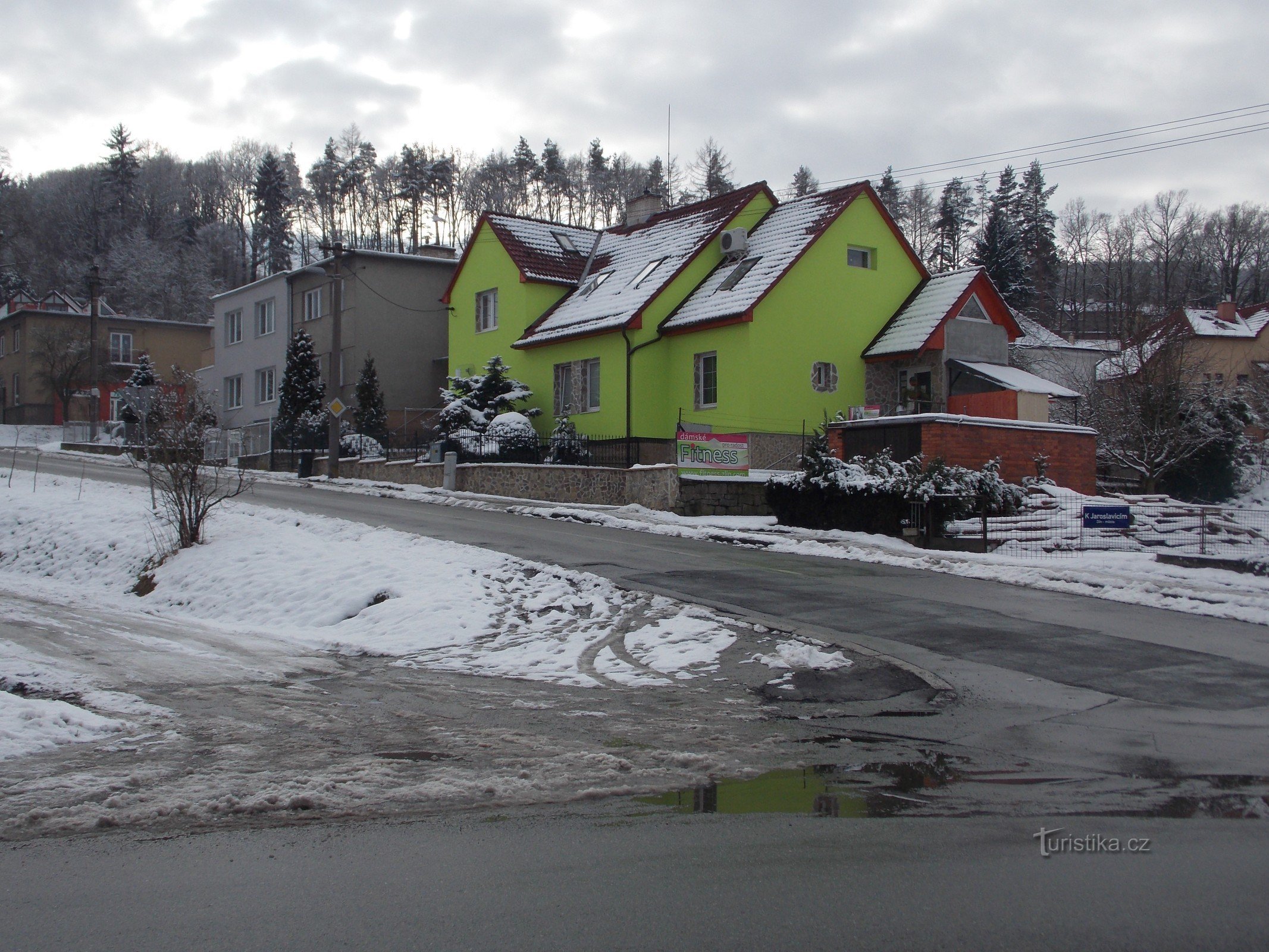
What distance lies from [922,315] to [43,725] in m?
27.7

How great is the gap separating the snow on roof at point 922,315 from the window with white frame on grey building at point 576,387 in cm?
811

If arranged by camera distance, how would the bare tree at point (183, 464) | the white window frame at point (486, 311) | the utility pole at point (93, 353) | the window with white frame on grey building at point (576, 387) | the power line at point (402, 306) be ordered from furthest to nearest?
the utility pole at point (93, 353) < the power line at point (402, 306) < the white window frame at point (486, 311) < the window with white frame on grey building at point (576, 387) < the bare tree at point (183, 464)

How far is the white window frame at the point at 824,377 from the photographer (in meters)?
30.3

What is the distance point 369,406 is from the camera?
39.0m

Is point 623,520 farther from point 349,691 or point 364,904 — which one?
point 364,904

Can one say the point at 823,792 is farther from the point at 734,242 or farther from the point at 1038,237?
the point at 1038,237

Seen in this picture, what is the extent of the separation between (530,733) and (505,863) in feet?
8.68

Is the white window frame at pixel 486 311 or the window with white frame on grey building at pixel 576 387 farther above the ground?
the white window frame at pixel 486 311

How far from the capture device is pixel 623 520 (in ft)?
73.9

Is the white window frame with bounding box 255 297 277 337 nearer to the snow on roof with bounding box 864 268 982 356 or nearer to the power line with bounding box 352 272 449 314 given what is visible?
the power line with bounding box 352 272 449 314

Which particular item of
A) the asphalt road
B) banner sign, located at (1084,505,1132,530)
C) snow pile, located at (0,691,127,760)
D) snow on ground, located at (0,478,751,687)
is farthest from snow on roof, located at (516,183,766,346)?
the asphalt road

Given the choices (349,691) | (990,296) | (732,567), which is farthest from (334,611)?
(990,296)

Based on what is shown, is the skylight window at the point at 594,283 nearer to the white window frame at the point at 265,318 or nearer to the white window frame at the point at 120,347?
the white window frame at the point at 265,318

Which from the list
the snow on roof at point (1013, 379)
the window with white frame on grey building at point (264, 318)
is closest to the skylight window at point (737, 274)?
the snow on roof at point (1013, 379)
